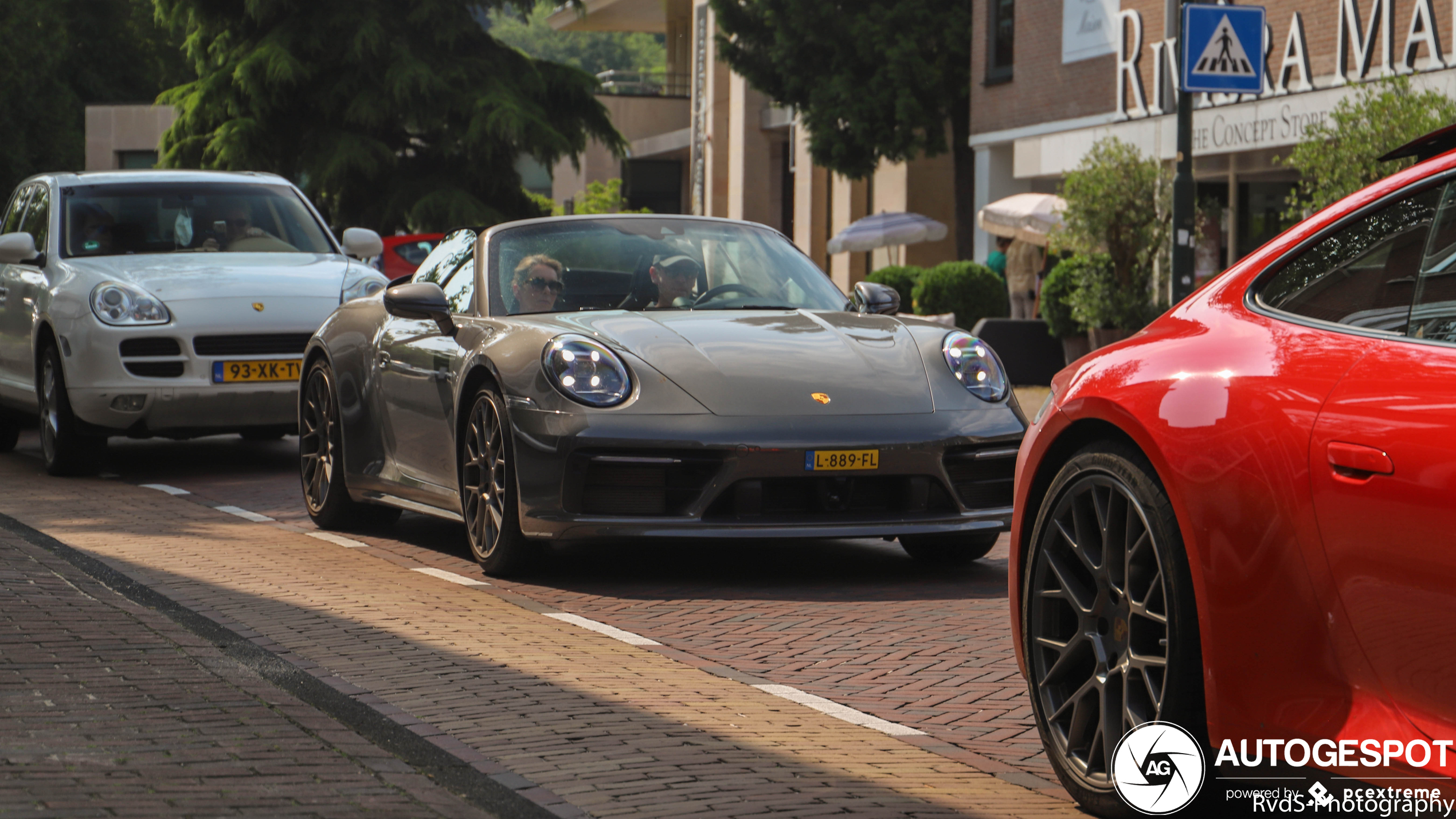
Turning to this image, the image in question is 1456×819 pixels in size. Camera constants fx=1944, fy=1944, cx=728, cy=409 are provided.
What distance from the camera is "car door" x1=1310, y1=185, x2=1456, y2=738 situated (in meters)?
2.92

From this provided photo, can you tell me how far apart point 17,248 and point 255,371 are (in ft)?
6.19

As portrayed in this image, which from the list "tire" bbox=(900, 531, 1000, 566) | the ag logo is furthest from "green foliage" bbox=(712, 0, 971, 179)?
the ag logo

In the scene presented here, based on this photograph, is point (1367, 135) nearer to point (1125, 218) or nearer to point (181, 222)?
point (1125, 218)

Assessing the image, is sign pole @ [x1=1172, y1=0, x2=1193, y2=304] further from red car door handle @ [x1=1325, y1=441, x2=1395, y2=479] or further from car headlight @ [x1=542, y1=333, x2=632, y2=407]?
red car door handle @ [x1=1325, y1=441, x2=1395, y2=479]

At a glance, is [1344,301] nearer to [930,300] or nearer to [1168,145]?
[930,300]

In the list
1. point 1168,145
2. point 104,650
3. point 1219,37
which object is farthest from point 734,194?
point 104,650

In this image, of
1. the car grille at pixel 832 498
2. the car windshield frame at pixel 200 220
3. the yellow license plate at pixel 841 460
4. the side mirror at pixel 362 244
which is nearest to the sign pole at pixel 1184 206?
the side mirror at pixel 362 244

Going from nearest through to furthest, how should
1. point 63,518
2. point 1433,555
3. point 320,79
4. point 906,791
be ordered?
point 1433,555, point 906,791, point 63,518, point 320,79

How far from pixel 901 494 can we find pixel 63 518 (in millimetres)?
4448

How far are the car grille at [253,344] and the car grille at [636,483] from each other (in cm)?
465

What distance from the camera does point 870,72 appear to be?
125ft

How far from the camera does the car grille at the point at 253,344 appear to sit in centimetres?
1112

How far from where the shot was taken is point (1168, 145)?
27.8 metres

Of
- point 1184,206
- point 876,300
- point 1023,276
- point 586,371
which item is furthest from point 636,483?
point 1023,276
